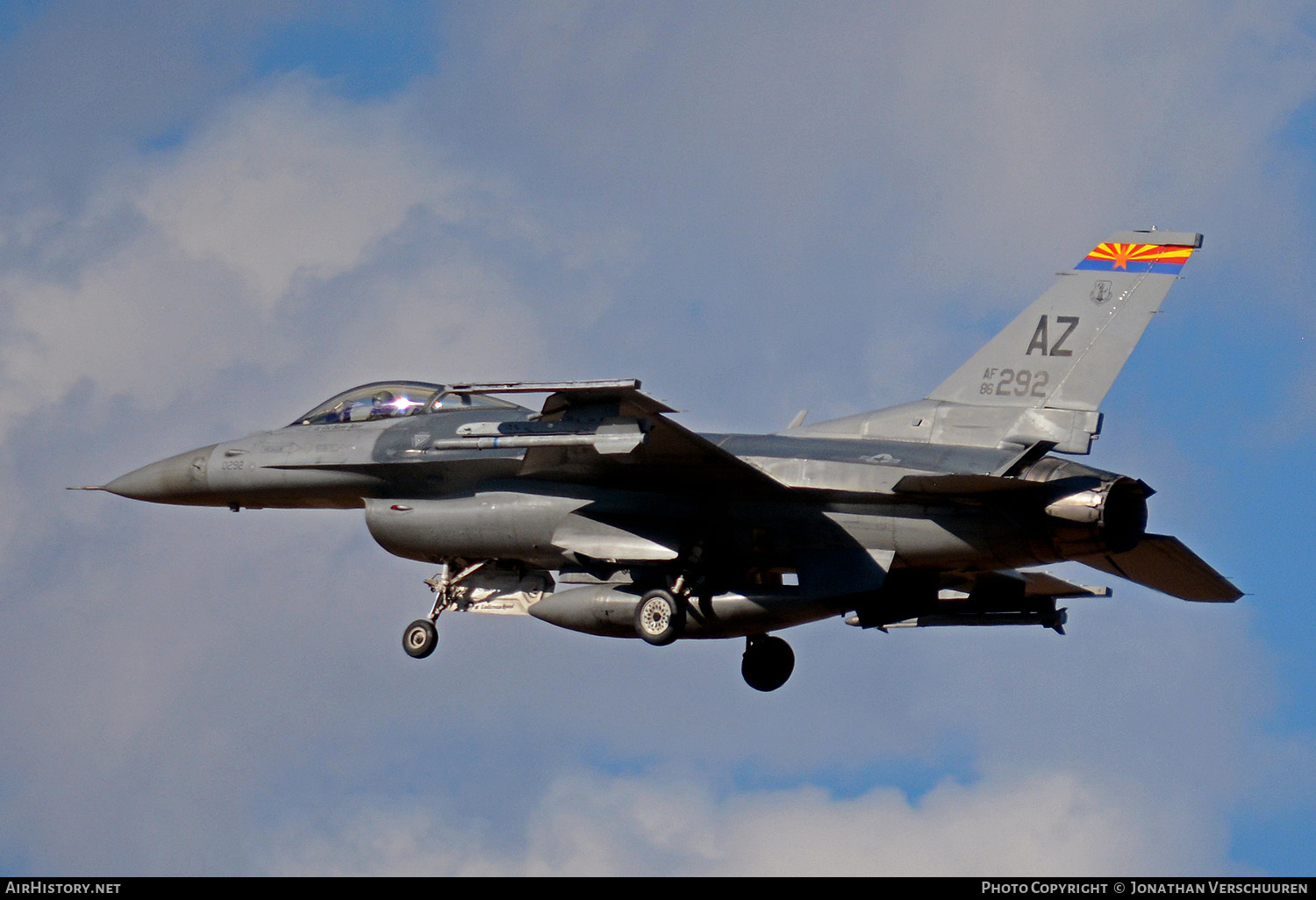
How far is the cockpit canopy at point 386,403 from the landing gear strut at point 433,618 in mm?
1896

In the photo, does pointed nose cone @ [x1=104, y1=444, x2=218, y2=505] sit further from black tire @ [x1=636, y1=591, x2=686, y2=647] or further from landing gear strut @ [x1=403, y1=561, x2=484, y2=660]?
black tire @ [x1=636, y1=591, x2=686, y2=647]

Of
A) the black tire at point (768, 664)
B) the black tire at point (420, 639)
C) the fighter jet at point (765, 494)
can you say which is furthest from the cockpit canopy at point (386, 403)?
the black tire at point (768, 664)

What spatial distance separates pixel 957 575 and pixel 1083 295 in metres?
3.58

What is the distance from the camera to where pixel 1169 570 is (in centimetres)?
2075

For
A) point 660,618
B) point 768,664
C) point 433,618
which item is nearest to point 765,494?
point 660,618

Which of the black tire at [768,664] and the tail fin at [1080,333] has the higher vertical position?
the tail fin at [1080,333]

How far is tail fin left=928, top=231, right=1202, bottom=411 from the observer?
19.8m

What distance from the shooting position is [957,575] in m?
21.6

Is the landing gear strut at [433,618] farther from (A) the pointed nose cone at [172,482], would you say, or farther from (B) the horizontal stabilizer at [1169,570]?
(B) the horizontal stabilizer at [1169,570]

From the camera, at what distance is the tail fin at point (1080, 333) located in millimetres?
19844

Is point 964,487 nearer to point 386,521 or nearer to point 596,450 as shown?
point 596,450

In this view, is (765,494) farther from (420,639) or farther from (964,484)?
(420,639)

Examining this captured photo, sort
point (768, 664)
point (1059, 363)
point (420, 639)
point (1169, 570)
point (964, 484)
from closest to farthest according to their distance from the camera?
point (964, 484), point (1059, 363), point (1169, 570), point (420, 639), point (768, 664)

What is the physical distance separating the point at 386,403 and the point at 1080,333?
8.18 metres
